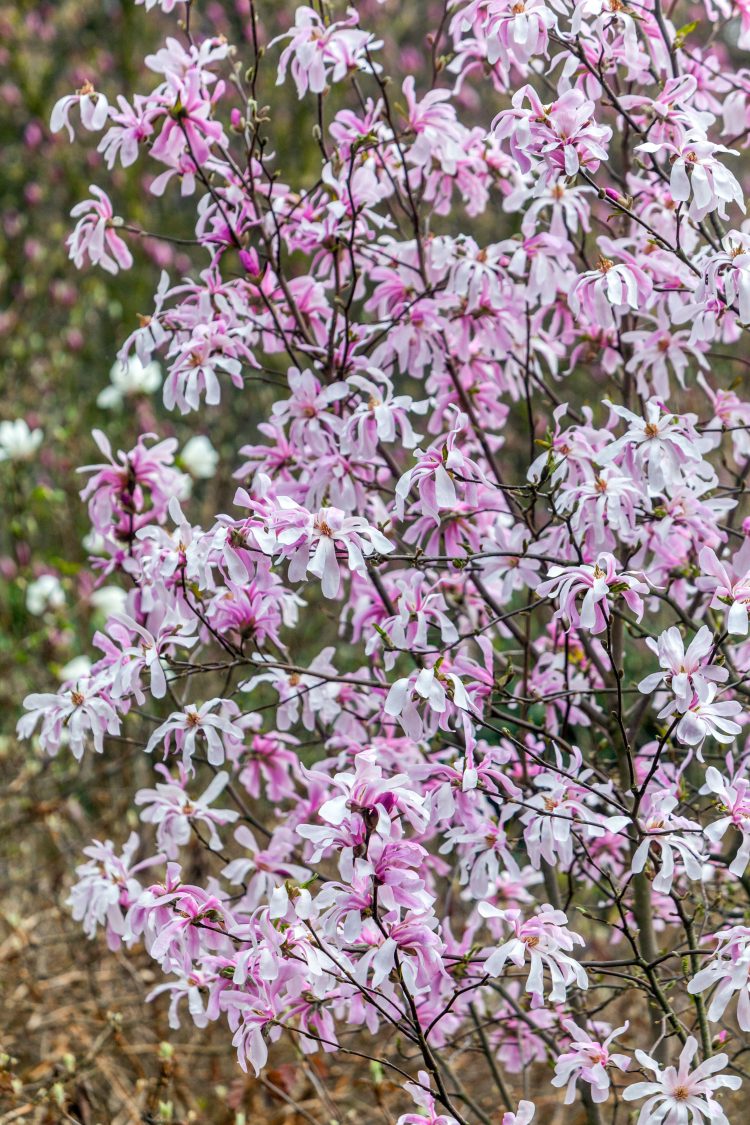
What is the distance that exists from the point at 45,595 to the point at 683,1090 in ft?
10.2

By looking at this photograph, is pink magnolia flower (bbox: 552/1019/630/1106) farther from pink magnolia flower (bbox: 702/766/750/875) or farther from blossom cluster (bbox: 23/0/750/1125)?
pink magnolia flower (bbox: 702/766/750/875)

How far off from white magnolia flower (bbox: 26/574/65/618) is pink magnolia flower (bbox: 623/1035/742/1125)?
297cm

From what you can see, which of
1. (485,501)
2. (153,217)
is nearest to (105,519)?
(485,501)

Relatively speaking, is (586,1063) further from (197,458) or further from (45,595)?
(45,595)

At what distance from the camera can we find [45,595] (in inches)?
164

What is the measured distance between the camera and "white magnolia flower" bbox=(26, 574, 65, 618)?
162 inches

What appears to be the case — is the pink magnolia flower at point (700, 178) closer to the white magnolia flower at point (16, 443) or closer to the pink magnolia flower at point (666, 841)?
the pink magnolia flower at point (666, 841)

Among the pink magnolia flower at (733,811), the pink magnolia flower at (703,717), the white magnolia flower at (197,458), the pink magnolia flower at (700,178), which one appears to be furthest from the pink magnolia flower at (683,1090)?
the white magnolia flower at (197,458)

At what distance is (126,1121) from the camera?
113 inches

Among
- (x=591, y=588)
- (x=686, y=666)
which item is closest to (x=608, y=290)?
(x=591, y=588)

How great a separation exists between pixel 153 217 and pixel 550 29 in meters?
6.38

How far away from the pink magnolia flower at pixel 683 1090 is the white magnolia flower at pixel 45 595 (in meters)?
2.97

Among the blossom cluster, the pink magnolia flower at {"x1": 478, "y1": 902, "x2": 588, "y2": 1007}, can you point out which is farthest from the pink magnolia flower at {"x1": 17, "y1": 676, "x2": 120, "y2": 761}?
the pink magnolia flower at {"x1": 478, "y1": 902, "x2": 588, "y2": 1007}

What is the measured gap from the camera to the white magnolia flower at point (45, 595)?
13.5 feet
